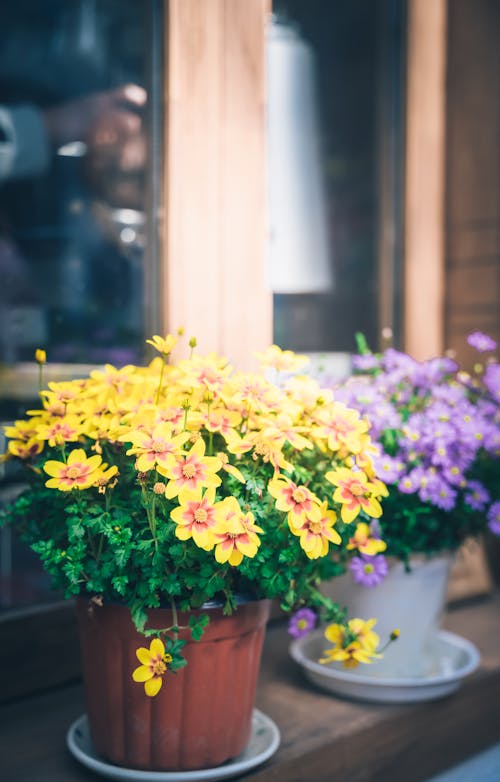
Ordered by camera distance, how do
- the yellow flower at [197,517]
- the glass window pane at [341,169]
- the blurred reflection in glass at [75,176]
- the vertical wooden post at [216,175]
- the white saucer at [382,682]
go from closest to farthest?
the yellow flower at [197,517] < the white saucer at [382,682] < the vertical wooden post at [216,175] < the blurred reflection in glass at [75,176] < the glass window pane at [341,169]

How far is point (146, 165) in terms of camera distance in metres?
1.64

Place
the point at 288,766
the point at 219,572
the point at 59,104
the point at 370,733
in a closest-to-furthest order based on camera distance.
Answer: the point at 219,572
the point at 288,766
the point at 370,733
the point at 59,104

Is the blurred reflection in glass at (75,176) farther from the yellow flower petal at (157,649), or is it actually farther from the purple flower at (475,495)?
the yellow flower petal at (157,649)

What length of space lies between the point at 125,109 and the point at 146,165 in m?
0.21

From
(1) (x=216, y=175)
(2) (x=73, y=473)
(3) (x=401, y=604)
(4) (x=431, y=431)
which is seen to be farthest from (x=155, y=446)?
(1) (x=216, y=175)

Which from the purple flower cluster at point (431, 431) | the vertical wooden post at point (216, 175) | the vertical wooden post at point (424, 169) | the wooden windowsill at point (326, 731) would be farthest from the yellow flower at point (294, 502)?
the vertical wooden post at point (424, 169)

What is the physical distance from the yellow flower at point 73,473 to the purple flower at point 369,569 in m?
0.52

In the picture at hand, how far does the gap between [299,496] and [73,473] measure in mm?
261

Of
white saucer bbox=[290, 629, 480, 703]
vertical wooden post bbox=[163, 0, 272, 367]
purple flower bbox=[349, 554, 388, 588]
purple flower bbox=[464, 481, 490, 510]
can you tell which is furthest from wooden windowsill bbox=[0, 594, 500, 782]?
vertical wooden post bbox=[163, 0, 272, 367]

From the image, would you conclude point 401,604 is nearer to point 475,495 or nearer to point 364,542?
point 475,495

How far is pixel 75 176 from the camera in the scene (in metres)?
1.97

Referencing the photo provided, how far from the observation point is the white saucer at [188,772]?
1046 millimetres

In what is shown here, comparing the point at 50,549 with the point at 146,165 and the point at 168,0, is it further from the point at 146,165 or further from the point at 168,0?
the point at 168,0

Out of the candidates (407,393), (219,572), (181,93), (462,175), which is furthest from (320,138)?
(219,572)
